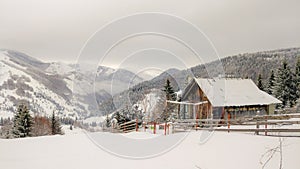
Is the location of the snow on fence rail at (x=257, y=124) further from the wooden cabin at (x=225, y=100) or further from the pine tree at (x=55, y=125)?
the pine tree at (x=55, y=125)

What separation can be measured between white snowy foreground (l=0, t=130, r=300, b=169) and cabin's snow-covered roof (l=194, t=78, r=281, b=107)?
36.0 ft

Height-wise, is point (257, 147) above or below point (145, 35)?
below

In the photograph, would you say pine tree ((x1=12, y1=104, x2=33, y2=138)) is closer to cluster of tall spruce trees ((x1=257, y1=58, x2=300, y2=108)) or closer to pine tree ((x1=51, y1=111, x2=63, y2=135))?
pine tree ((x1=51, y1=111, x2=63, y2=135))

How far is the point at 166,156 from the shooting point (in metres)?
7.28

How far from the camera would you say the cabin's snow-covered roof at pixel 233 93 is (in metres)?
19.2

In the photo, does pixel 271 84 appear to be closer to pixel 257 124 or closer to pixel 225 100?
pixel 225 100

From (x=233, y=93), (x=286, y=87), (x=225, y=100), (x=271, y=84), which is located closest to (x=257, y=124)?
(x=225, y=100)

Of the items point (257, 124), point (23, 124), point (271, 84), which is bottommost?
point (23, 124)

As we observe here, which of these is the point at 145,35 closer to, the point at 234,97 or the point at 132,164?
the point at 132,164

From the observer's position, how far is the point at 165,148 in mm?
8109

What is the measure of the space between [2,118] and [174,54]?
47477 mm

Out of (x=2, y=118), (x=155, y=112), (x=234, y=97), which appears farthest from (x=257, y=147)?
(x=2, y=118)

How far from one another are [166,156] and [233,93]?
16144mm

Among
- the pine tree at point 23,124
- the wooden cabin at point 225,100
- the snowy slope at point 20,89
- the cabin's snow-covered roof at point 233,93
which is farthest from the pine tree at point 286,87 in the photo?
the snowy slope at point 20,89
